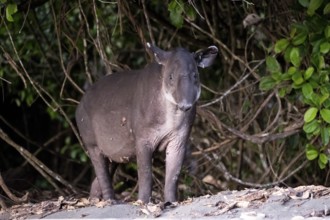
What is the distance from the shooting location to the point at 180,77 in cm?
672

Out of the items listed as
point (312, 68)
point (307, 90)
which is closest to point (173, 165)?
point (307, 90)

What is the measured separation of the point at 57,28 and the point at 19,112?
4.39 metres

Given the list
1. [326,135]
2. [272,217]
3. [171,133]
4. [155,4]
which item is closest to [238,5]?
[155,4]

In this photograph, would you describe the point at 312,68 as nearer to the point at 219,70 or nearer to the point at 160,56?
the point at 160,56

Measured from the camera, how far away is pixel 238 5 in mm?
9664

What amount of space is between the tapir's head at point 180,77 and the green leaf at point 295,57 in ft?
3.48

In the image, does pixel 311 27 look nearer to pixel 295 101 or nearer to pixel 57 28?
pixel 295 101

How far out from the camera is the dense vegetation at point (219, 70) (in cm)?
782

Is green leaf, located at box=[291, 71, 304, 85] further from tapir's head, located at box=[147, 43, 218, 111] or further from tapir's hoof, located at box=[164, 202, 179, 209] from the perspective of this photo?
tapir's hoof, located at box=[164, 202, 179, 209]

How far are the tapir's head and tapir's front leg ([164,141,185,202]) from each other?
414 millimetres

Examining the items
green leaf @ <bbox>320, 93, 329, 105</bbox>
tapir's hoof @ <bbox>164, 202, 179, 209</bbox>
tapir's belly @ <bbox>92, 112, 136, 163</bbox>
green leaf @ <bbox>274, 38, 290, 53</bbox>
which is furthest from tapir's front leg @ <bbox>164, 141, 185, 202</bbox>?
green leaf @ <bbox>274, 38, 290, 53</bbox>

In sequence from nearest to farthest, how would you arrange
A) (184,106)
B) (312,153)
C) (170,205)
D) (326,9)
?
(170,205) → (184,106) → (326,9) → (312,153)

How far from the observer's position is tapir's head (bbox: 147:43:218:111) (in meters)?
6.66

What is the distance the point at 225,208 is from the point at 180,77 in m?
1.16
